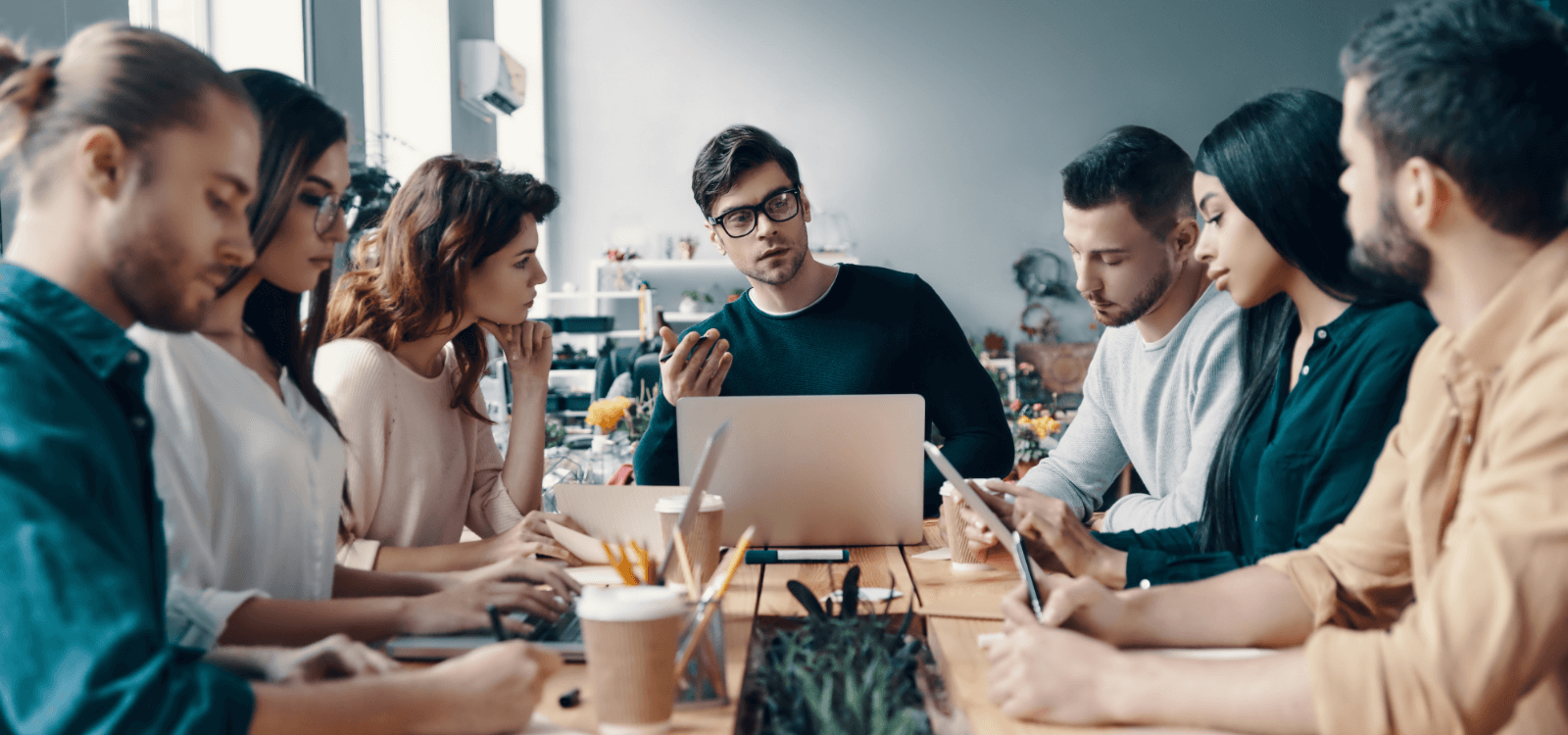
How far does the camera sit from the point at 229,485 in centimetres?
107

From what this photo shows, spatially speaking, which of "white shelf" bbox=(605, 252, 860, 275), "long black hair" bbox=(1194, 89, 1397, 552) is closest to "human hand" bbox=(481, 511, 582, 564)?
"long black hair" bbox=(1194, 89, 1397, 552)

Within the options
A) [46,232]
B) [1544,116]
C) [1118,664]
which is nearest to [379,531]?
[46,232]

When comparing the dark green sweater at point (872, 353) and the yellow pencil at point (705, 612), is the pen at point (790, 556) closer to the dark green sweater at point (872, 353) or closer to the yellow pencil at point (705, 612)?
the yellow pencil at point (705, 612)

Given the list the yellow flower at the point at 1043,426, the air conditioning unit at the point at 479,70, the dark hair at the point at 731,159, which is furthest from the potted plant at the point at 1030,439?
the air conditioning unit at the point at 479,70

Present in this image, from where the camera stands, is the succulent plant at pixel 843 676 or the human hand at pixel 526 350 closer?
the succulent plant at pixel 843 676

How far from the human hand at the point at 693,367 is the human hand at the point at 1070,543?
72 cm

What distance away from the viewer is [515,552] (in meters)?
1.49

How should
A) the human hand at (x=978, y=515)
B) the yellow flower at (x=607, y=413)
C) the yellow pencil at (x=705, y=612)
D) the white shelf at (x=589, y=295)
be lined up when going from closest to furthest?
the yellow pencil at (x=705, y=612) → the human hand at (x=978, y=515) → the yellow flower at (x=607, y=413) → the white shelf at (x=589, y=295)

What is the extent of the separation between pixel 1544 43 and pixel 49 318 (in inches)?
43.2

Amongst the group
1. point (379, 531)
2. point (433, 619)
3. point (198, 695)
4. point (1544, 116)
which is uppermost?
point (1544, 116)

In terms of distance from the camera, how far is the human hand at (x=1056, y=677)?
2.70ft

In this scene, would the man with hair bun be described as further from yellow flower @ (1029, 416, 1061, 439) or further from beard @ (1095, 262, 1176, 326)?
yellow flower @ (1029, 416, 1061, 439)

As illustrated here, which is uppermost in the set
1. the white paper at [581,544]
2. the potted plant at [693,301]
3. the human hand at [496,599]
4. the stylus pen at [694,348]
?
the stylus pen at [694,348]

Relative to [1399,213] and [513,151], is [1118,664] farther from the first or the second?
[513,151]
